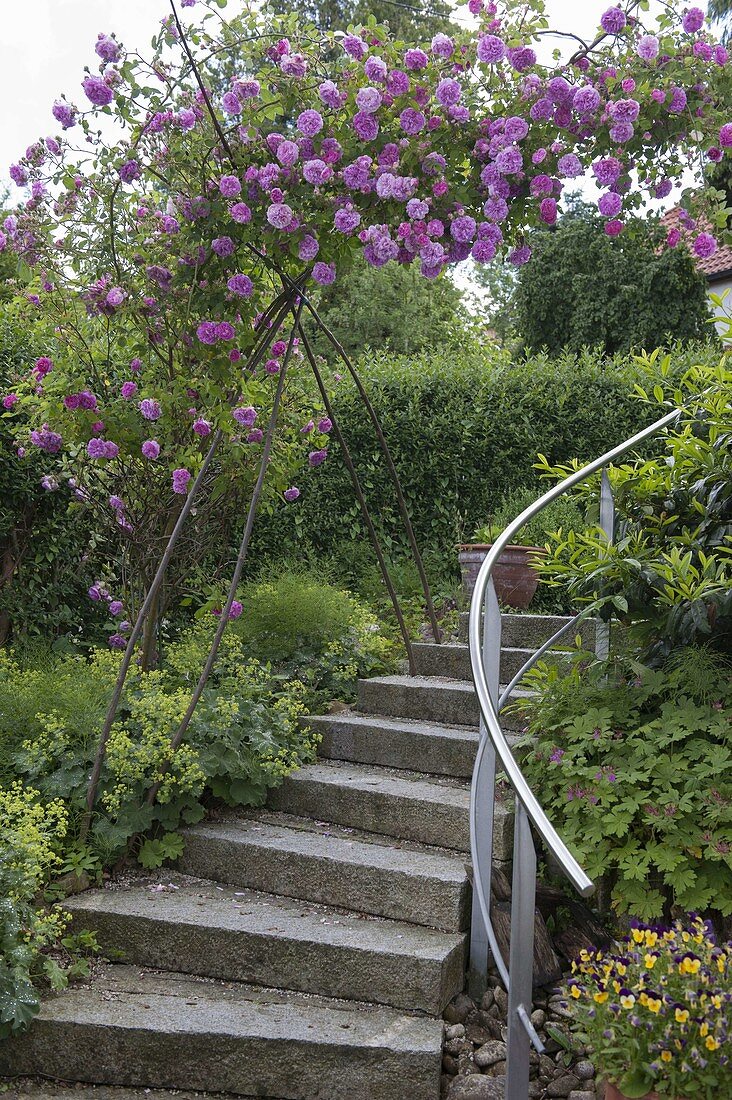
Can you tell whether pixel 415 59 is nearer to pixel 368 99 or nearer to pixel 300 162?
pixel 368 99

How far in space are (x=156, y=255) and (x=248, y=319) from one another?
41 cm

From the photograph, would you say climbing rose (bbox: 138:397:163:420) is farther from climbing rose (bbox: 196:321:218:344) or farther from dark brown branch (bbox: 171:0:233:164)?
dark brown branch (bbox: 171:0:233:164)

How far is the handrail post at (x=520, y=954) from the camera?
2084mm

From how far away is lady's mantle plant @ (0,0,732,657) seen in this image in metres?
3.14

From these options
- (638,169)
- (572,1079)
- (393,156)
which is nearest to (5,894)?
(572,1079)

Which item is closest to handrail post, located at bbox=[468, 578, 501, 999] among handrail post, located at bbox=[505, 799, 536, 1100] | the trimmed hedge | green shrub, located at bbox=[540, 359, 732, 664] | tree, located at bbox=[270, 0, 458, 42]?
green shrub, located at bbox=[540, 359, 732, 664]

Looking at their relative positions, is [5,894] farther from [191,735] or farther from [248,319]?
[248,319]

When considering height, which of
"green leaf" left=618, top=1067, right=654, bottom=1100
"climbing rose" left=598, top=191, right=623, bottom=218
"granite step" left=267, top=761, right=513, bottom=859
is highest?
"climbing rose" left=598, top=191, right=623, bottom=218

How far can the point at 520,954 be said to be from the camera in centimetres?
211

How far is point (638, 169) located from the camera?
130 inches

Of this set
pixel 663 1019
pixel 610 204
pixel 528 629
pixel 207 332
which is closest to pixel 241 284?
pixel 207 332

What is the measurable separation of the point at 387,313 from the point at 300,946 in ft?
30.2

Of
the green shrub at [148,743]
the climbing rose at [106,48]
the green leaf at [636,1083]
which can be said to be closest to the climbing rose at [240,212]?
the climbing rose at [106,48]

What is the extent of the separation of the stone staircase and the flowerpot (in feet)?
4.43
